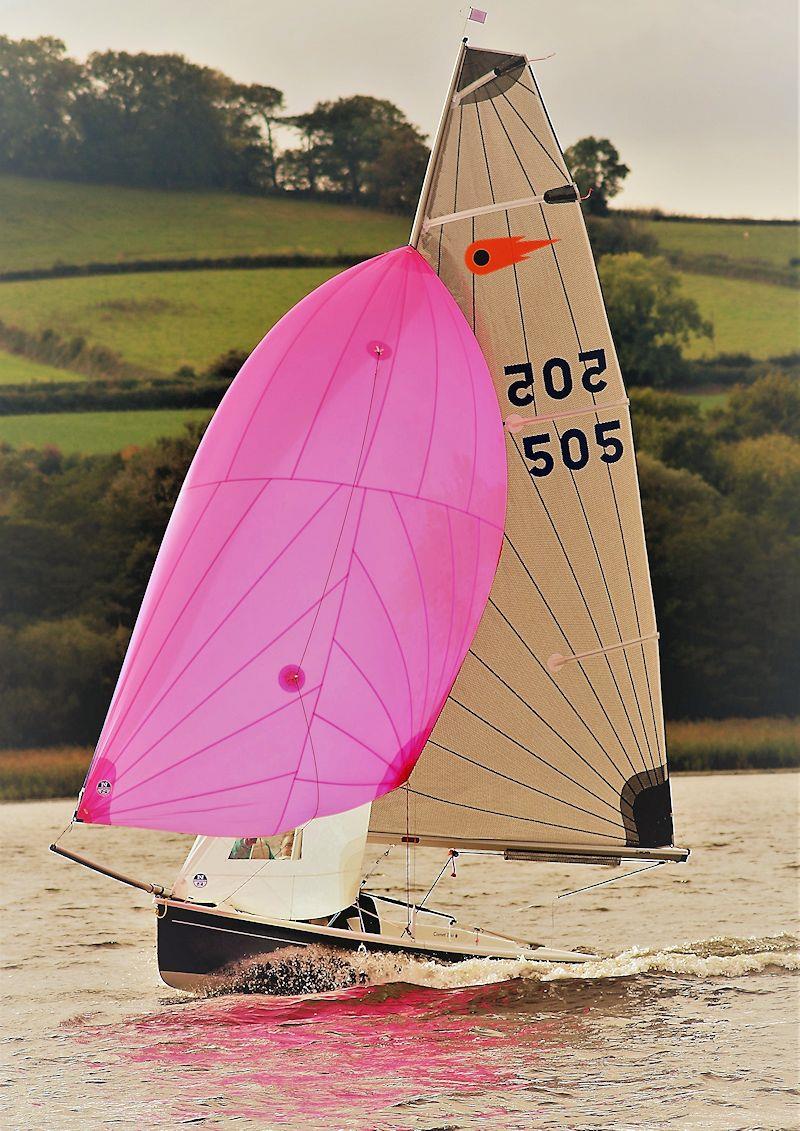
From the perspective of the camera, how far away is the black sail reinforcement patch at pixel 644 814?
408 inches

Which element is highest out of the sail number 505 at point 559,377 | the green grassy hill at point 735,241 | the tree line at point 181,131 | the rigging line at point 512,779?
the tree line at point 181,131

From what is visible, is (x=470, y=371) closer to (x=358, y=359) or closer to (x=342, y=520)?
(x=358, y=359)

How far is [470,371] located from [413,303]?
56 cm

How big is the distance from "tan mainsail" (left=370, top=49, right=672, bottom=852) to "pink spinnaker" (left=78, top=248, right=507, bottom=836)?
1.20ft

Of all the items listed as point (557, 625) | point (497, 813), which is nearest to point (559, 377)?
point (557, 625)

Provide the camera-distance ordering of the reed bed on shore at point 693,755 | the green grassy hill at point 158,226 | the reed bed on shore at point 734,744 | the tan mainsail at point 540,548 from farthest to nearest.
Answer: the green grassy hill at point 158,226
the reed bed on shore at point 734,744
the reed bed on shore at point 693,755
the tan mainsail at point 540,548

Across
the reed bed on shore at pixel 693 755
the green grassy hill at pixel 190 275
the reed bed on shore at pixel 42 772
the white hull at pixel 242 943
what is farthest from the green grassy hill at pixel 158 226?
the white hull at pixel 242 943

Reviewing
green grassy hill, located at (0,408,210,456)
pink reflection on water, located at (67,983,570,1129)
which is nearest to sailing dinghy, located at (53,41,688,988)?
pink reflection on water, located at (67,983,570,1129)

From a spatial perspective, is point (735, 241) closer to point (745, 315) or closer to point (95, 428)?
point (745, 315)

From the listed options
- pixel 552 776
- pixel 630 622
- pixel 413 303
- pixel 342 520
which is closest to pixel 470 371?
pixel 413 303

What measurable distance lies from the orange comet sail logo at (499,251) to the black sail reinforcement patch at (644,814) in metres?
3.53

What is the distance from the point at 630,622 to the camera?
10.3 meters

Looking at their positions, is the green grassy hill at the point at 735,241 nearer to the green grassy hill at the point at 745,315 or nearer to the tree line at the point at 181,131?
the green grassy hill at the point at 745,315

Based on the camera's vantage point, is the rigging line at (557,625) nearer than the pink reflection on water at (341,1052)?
No
